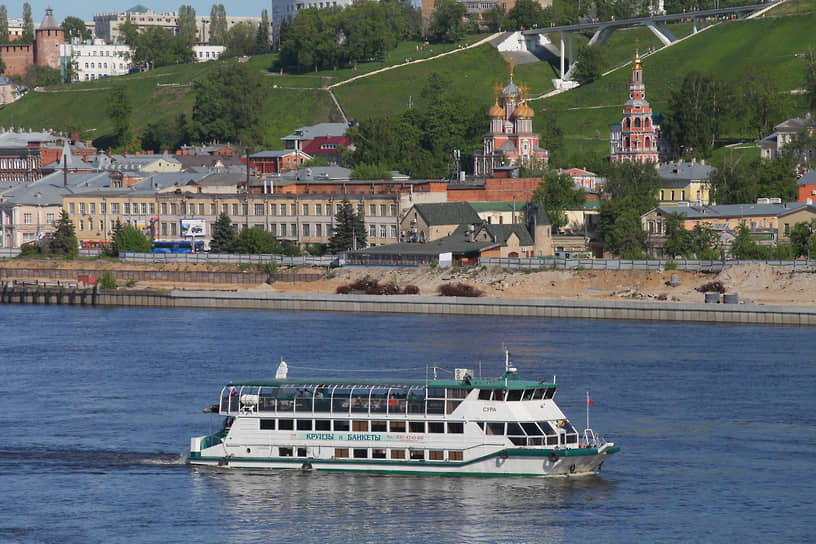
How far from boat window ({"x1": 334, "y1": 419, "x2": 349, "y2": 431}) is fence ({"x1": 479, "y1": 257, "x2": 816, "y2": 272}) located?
194ft

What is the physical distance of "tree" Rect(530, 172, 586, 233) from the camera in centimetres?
13000

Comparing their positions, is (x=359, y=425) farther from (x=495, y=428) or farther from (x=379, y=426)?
(x=495, y=428)

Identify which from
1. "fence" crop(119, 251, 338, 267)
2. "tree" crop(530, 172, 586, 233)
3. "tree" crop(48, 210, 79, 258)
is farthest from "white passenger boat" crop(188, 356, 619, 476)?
"tree" crop(48, 210, 79, 258)

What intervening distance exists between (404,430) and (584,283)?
5809 cm

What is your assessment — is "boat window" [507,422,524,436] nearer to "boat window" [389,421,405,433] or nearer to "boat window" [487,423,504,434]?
"boat window" [487,423,504,434]

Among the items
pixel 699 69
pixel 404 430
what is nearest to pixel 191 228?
pixel 699 69

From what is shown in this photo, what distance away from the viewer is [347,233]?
12450cm

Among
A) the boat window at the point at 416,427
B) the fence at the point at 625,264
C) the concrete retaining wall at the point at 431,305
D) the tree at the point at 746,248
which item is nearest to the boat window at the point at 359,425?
the boat window at the point at 416,427

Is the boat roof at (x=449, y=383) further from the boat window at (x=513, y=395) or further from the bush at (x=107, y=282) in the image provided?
the bush at (x=107, y=282)

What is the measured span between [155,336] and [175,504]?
41.1m

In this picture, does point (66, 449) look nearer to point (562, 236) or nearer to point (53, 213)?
point (562, 236)

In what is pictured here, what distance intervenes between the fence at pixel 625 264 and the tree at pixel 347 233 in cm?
1579

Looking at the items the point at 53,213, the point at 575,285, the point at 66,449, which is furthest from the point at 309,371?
the point at 53,213

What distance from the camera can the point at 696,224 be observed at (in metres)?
118
